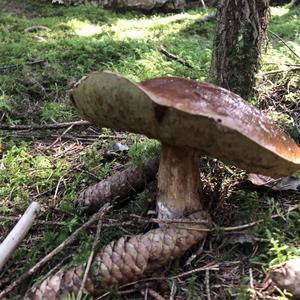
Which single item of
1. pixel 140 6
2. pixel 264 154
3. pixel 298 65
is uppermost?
pixel 264 154

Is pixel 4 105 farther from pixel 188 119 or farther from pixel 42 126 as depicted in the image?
pixel 188 119

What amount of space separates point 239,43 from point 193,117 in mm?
1435

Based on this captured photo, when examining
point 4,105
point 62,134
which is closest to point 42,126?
point 62,134

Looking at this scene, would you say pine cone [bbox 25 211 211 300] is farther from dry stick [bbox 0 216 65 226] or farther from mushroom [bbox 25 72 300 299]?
dry stick [bbox 0 216 65 226]

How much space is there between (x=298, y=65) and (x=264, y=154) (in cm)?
181

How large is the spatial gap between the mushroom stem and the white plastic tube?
21.1 inches

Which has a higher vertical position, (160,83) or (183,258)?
(160,83)

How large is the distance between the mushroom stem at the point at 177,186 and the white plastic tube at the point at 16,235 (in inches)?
21.1

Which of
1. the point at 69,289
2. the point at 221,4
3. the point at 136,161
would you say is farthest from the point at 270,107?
the point at 69,289

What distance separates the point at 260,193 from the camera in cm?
208

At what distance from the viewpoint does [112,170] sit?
92.5 inches

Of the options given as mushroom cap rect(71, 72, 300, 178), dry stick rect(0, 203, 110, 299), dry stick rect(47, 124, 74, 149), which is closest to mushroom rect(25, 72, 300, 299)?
mushroom cap rect(71, 72, 300, 178)

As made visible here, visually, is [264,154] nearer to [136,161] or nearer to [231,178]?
[231,178]

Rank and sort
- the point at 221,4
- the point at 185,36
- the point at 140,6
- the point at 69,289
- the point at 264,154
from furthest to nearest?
the point at 140,6 < the point at 185,36 < the point at 221,4 < the point at 69,289 < the point at 264,154
